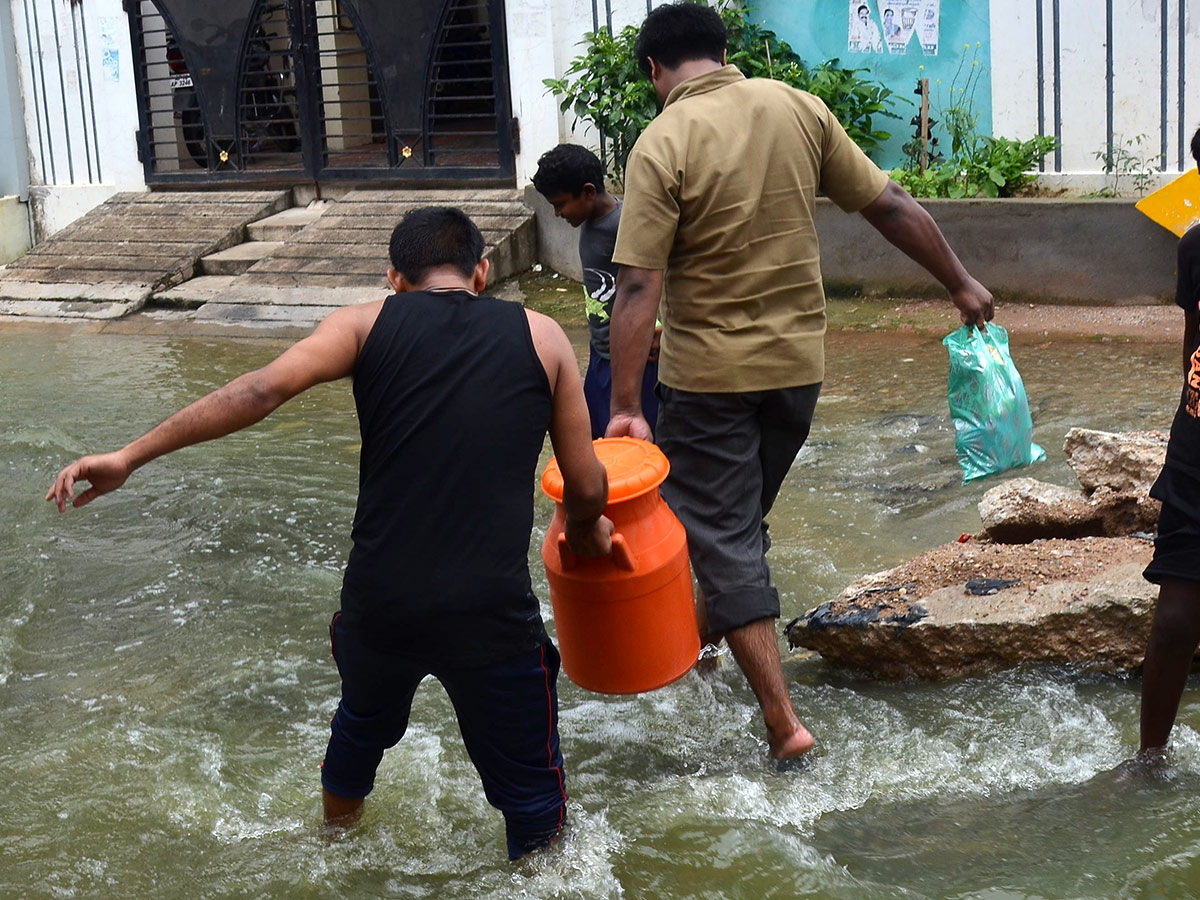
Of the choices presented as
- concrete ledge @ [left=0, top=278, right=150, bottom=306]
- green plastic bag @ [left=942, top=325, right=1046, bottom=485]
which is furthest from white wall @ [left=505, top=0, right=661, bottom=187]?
green plastic bag @ [left=942, top=325, right=1046, bottom=485]

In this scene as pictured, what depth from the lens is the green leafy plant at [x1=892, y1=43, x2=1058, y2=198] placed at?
8.62 meters

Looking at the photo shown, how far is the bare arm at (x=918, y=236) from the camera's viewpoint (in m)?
3.52

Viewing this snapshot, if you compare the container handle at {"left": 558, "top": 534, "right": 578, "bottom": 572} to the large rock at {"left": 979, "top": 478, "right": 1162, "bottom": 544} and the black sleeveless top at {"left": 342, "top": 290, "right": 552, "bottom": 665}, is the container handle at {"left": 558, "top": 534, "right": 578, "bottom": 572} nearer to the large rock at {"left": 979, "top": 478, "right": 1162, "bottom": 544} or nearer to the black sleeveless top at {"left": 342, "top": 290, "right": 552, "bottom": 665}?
the black sleeveless top at {"left": 342, "top": 290, "right": 552, "bottom": 665}

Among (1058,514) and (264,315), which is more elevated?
(264,315)

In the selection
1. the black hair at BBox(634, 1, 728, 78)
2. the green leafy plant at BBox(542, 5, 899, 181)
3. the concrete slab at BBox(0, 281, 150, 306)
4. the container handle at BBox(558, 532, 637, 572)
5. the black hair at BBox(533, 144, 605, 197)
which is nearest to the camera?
the container handle at BBox(558, 532, 637, 572)

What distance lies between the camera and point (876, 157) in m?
9.55

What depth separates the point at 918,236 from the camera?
352 cm

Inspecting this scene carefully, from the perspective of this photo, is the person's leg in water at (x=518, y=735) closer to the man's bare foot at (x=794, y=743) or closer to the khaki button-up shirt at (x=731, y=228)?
the man's bare foot at (x=794, y=743)

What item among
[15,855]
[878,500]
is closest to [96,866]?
[15,855]

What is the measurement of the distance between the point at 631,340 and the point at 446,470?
85 centimetres

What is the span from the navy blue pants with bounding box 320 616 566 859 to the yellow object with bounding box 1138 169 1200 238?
5109mm

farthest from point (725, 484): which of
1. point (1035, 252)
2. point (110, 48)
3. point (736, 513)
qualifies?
point (110, 48)

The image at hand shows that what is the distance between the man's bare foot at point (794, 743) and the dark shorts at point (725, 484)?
29cm

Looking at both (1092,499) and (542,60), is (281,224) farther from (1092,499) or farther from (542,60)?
(1092,499)
